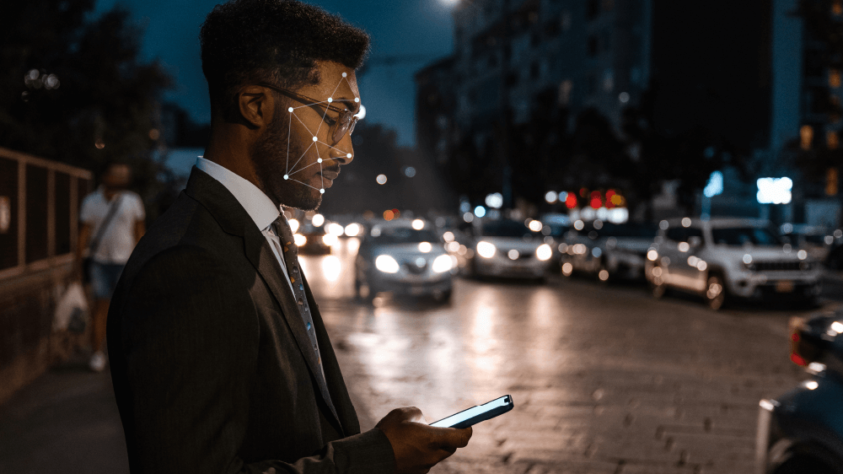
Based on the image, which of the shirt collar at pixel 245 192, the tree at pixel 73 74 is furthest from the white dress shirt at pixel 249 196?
the tree at pixel 73 74

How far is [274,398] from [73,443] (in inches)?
171

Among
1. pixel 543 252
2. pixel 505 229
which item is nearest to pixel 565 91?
pixel 505 229

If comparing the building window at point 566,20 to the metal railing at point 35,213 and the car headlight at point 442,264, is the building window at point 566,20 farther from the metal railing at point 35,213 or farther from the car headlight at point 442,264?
the metal railing at point 35,213

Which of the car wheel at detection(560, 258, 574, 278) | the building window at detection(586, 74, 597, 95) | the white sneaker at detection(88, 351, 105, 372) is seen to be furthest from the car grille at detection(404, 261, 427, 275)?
the building window at detection(586, 74, 597, 95)

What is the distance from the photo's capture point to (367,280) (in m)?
15.2

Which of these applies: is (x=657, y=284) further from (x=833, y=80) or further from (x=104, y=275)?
(x=833, y=80)

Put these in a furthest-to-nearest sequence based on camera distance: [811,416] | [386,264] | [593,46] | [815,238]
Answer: [593,46] → [815,238] → [386,264] → [811,416]

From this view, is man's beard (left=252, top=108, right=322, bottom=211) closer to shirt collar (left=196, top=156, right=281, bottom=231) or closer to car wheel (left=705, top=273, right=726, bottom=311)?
shirt collar (left=196, top=156, right=281, bottom=231)

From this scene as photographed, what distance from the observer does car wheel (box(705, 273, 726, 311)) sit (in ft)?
47.7

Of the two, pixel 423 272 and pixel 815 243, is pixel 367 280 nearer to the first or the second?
pixel 423 272

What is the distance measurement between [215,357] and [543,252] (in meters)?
18.8

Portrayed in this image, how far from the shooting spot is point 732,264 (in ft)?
47.4

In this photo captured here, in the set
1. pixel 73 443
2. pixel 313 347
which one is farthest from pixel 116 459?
pixel 313 347

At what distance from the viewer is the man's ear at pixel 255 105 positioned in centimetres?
155
